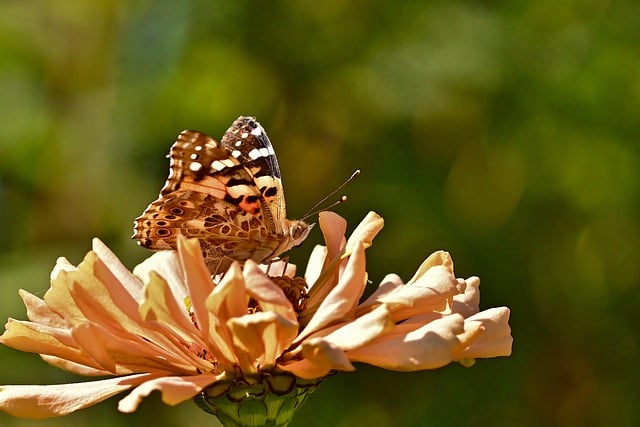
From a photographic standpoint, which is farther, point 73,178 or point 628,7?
point 628,7

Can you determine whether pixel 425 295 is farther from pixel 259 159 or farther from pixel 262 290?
pixel 259 159

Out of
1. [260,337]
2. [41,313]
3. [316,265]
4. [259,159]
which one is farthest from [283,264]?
[260,337]

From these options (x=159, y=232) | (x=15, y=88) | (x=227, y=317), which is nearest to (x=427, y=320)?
(x=227, y=317)

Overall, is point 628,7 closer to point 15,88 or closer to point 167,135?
point 167,135

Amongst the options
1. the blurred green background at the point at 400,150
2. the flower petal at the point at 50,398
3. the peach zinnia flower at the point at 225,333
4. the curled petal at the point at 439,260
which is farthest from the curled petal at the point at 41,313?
the blurred green background at the point at 400,150

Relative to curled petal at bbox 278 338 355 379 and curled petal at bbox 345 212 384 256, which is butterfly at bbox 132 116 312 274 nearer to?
curled petal at bbox 345 212 384 256

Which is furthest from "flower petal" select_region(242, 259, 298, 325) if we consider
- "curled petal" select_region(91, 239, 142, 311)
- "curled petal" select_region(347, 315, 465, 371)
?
"curled petal" select_region(91, 239, 142, 311)
